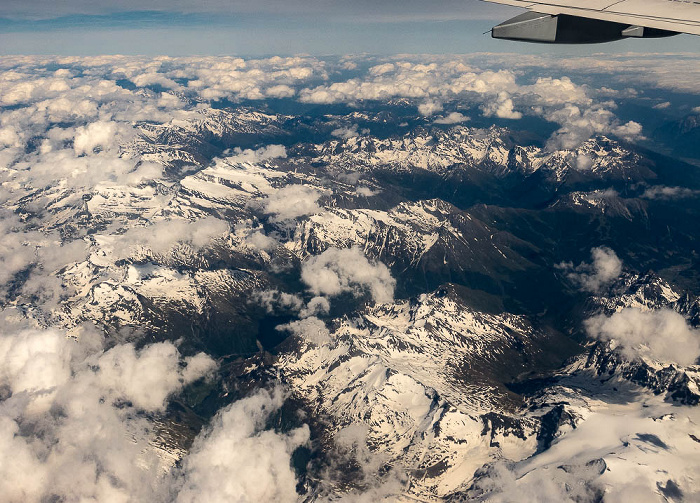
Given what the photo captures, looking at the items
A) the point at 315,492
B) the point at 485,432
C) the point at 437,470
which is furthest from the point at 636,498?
the point at 315,492

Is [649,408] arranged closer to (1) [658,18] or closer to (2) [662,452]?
(2) [662,452]

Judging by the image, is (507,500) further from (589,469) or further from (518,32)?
(518,32)

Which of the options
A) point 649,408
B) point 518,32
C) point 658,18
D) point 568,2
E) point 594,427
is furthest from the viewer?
point 649,408

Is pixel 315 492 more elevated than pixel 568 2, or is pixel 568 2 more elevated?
pixel 568 2

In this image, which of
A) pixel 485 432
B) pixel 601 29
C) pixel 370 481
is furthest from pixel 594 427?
pixel 601 29

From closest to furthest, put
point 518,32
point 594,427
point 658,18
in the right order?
point 658,18
point 518,32
point 594,427

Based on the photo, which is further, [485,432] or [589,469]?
[485,432]

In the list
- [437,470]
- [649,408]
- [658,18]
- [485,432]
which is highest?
[658,18]
